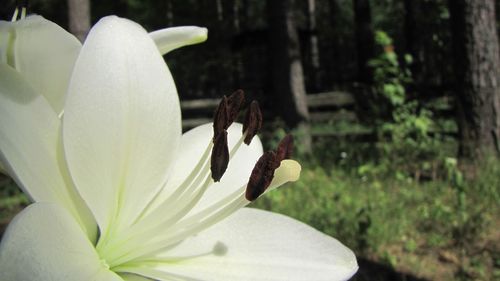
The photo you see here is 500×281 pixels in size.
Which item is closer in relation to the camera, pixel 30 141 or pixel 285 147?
pixel 30 141

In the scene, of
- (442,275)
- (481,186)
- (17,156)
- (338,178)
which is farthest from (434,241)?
(17,156)

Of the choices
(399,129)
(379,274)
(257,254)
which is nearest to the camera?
(257,254)

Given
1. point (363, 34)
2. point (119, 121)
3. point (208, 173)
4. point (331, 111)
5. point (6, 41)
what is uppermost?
point (6, 41)

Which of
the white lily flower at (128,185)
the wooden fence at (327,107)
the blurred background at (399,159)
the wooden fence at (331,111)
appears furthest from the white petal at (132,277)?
the wooden fence at (327,107)

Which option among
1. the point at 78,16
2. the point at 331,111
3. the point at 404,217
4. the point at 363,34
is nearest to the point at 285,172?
the point at 404,217

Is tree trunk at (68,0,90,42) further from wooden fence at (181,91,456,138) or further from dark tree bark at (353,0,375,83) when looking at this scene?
dark tree bark at (353,0,375,83)

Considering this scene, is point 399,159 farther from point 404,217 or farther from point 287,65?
point 287,65
